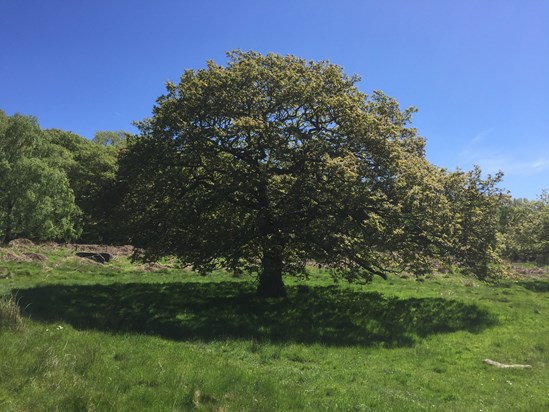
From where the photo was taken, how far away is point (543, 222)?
4772 cm

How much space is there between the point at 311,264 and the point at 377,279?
10.0 m

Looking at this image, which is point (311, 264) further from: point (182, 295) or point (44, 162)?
point (44, 162)

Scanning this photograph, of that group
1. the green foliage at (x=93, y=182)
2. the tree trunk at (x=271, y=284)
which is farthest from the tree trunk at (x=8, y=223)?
the tree trunk at (x=271, y=284)

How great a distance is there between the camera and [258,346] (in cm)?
1534

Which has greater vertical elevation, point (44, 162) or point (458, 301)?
point (44, 162)

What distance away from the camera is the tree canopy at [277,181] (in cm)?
2056

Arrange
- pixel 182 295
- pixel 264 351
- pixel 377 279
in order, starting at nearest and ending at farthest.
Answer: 1. pixel 264 351
2. pixel 182 295
3. pixel 377 279

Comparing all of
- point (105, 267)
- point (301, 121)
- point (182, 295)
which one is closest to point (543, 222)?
point (301, 121)

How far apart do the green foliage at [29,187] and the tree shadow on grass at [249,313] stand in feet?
87.8

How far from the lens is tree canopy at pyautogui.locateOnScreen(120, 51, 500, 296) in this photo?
20558 millimetres

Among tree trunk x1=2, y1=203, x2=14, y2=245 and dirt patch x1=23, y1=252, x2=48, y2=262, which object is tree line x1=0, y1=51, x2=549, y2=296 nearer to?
dirt patch x1=23, y1=252, x2=48, y2=262

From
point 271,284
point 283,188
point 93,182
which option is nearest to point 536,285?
Answer: point 271,284

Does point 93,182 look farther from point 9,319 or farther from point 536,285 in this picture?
point 536,285

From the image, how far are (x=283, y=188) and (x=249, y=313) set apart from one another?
6.07 metres
